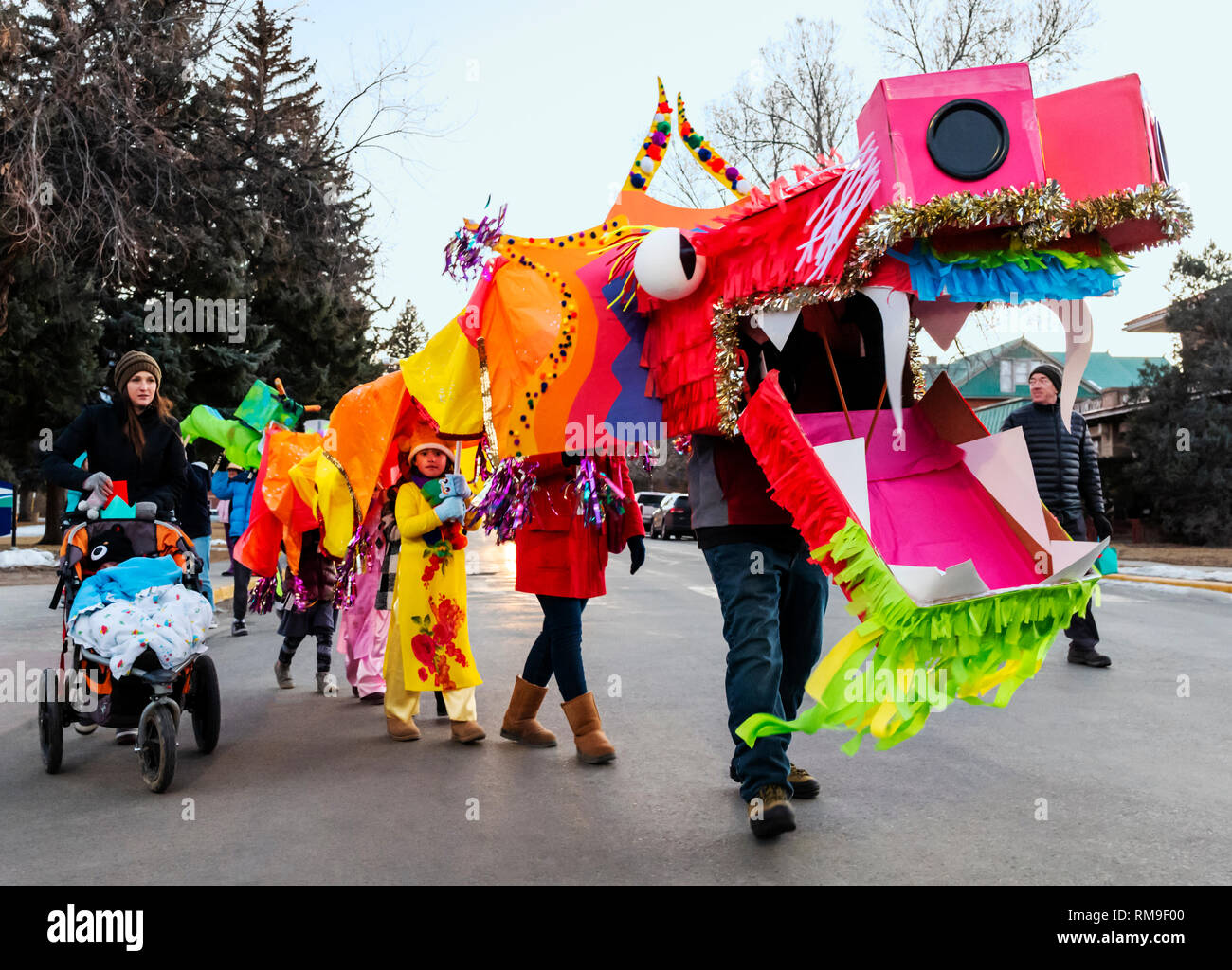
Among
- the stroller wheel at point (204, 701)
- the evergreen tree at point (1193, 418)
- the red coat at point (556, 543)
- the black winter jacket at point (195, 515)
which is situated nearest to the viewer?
the red coat at point (556, 543)

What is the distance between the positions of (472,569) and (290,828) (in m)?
15.4

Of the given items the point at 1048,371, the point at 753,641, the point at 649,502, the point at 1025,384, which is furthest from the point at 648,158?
the point at 649,502

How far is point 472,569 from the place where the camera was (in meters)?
19.5

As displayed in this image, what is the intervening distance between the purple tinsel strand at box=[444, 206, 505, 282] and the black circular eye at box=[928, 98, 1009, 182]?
2.02 m

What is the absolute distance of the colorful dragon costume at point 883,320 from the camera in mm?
3131

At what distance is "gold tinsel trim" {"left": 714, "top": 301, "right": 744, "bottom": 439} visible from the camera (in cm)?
375

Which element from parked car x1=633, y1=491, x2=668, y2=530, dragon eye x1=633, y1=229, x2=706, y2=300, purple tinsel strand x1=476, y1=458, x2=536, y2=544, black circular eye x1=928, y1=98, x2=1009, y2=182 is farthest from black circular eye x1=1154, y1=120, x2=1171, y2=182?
parked car x1=633, y1=491, x2=668, y2=530

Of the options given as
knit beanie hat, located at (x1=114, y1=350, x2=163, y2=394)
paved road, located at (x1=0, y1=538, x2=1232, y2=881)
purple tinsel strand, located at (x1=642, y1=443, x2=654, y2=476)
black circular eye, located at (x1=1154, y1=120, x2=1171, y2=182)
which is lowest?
paved road, located at (x1=0, y1=538, x2=1232, y2=881)

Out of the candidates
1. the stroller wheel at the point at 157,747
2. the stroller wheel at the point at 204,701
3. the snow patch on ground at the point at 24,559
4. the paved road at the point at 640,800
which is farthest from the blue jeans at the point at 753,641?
the snow patch on ground at the point at 24,559

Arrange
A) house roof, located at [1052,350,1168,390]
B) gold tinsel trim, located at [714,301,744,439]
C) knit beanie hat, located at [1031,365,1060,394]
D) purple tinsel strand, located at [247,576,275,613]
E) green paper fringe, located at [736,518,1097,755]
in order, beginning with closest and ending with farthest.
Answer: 1. green paper fringe, located at [736,518,1097,755]
2. gold tinsel trim, located at [714,301,744,439]
3. knit beanie hat, located at [1031,365,1060,394]
4. purple tinsel strand, located at [247,576,275,613]
5. house roof, located at [1052,350,1168,390]

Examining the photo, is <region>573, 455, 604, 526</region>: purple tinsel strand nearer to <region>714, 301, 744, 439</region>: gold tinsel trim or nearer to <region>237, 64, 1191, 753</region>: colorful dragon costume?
<region>237, 64, 1191, 753</region>: colorful dragon costume

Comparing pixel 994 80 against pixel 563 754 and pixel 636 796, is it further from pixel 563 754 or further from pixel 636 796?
pixel 563 754

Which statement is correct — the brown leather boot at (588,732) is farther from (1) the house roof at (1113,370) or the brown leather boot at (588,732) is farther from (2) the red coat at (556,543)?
(1) the house roof at (1113,370)
